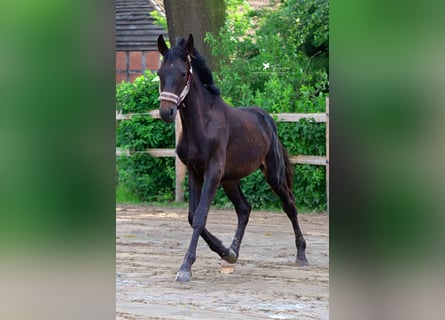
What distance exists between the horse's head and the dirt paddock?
1.47 metres

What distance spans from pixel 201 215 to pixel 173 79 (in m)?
1.20

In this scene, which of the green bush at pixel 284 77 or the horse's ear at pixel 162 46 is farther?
the green bush at pixel 284 77

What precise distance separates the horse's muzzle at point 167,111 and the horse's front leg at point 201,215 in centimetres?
69

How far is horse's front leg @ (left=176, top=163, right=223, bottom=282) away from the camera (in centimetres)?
709

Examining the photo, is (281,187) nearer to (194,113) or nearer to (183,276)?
(194,113)

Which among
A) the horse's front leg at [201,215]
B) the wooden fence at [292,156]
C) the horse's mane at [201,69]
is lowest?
the horse's front leg at [201,215]

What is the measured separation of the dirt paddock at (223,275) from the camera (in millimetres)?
5840

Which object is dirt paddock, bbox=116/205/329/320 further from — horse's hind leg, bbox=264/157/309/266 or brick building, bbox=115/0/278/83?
brick building, bbox=115/0/278/83

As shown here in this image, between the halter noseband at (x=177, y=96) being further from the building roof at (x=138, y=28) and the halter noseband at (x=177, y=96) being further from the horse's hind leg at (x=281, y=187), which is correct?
the building roof at (x=138, y=28)

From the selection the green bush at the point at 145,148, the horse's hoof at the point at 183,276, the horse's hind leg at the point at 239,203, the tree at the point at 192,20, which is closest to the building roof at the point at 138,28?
the green bush at the point at 145,148
